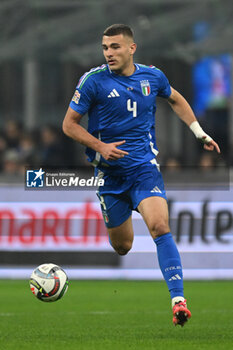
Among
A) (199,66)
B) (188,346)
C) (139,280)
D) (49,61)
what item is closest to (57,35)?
(49,61)

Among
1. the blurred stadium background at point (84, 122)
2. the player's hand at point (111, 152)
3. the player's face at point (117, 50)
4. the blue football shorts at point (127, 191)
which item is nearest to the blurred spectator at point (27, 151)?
the blurred stadium background at point (84, 122)

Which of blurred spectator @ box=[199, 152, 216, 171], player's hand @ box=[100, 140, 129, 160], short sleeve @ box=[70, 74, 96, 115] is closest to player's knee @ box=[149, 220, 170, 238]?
player's hand @ box=[100, 140, 129, 160]

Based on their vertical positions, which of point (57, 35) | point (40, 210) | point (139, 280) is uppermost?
point (57, 35)

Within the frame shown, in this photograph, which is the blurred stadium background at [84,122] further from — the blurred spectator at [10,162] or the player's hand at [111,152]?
the player's hand at [111,152]

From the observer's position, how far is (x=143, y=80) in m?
8.01

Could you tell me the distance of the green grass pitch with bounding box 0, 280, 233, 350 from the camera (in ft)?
23.3

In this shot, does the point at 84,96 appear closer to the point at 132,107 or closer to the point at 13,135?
the point at 132,107

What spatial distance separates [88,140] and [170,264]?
1.15 metres

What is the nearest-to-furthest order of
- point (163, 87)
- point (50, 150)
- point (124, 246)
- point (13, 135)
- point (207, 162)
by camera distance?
point (163, 87), point (124, 246), point (207, 162), point (50, 150), point (13, 135)

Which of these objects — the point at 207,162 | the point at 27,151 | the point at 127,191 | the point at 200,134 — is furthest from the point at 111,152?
the point at 27,151

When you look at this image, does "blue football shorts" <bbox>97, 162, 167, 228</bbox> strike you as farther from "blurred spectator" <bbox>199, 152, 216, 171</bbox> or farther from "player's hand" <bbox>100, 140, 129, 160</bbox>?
"blurred spectator" <bbox>199, 152, 216, 171</bbox>

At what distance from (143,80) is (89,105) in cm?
53

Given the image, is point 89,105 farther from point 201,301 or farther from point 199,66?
point 199,66

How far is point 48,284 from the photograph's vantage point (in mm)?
7867
